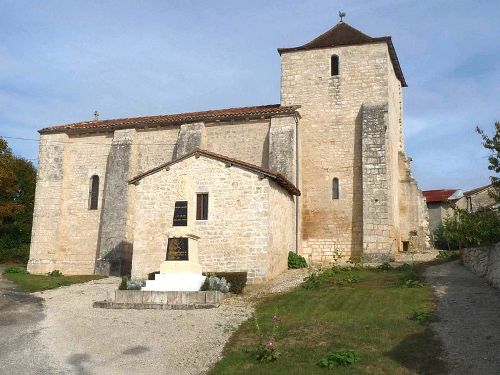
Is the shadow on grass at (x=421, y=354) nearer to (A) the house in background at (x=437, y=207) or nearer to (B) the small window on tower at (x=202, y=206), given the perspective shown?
(B) the small window on tower at (x=202, y=206)

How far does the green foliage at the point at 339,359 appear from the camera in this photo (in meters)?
8.31

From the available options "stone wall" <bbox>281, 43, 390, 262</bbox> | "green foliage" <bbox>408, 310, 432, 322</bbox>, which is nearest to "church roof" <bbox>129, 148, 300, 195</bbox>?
"stone wall" <bbox>281, 43, 390, 262</bbox>

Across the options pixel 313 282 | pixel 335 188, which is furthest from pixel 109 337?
pixel 335 188

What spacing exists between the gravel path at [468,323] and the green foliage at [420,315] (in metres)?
0.24

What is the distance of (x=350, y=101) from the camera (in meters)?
23.9

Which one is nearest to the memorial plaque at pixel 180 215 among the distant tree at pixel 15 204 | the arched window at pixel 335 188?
the arched window at pixel 335 188

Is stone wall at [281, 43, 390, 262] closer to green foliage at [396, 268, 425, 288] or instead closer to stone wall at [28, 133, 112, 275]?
green foliage at [396, 268, 425, 288]

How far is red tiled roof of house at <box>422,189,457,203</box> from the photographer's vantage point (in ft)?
127

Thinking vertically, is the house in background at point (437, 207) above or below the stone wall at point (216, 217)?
above

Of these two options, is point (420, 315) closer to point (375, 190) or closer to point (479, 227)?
point (479, 227)

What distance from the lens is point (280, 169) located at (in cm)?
2208

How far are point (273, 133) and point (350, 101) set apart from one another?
13.0 feet

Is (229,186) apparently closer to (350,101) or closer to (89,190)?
(350,101)

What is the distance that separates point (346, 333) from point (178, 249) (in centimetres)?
675
